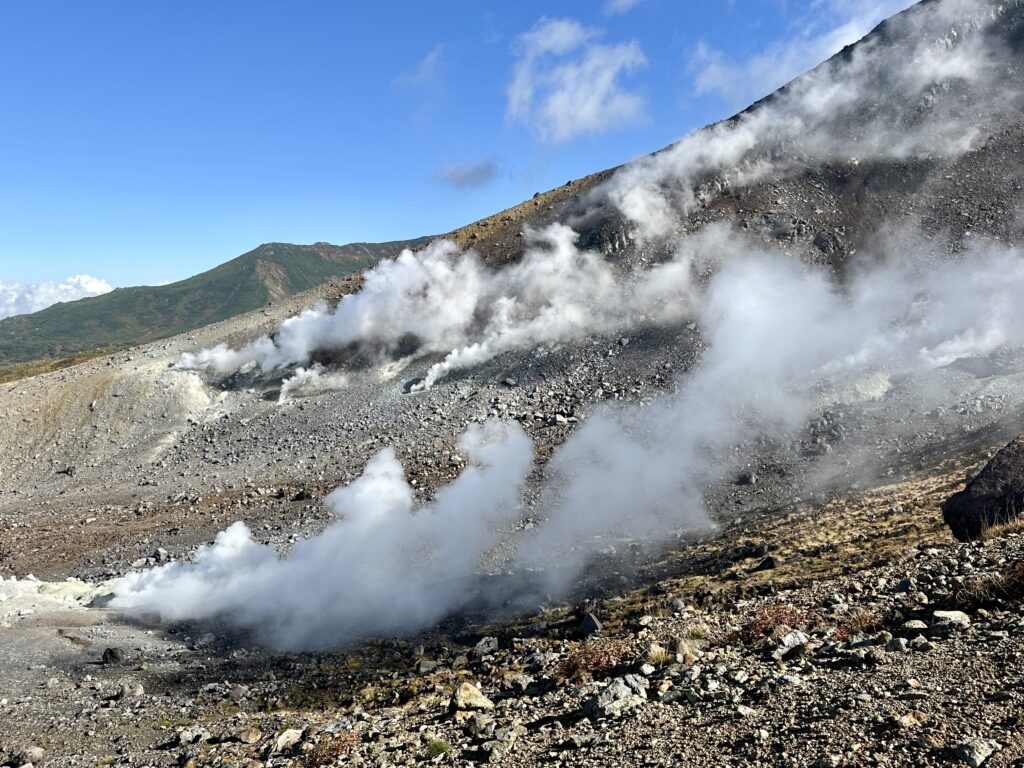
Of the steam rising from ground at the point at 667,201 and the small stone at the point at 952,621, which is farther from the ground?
the steam rising from ground at the point at 667,201

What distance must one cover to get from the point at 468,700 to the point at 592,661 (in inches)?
77.2

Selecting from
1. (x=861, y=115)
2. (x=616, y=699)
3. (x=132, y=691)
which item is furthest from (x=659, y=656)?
(x=861, y=115)

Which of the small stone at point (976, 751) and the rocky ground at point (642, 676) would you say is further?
the rocky ground at point (642, 676)

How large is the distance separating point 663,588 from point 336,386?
24.3 m

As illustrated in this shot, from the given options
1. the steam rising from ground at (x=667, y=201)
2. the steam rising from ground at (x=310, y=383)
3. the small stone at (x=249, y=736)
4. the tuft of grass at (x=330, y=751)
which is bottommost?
the small stone at (x=249, y=736)

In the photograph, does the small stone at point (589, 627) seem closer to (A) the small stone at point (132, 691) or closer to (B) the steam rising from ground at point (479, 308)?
(A) the small stone at point (132, 691)

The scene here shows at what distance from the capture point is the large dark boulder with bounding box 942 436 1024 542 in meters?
11.8

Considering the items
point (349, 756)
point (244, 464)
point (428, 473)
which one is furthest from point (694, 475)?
point (244, 464)

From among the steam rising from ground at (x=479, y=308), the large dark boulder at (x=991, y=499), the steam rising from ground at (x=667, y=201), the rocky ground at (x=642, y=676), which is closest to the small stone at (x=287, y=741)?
the rocky ground at (x=642, y=676)

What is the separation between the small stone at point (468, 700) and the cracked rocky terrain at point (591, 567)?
44 millimetres

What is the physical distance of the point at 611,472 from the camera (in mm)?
22984

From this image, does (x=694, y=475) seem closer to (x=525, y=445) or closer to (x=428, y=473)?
(x=525, y=445)

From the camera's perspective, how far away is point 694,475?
22156 mm

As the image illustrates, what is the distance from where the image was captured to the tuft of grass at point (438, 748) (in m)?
7.48
